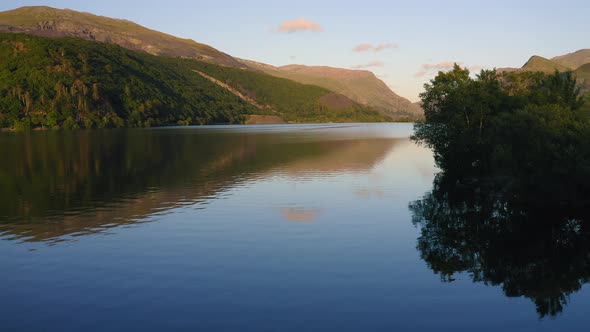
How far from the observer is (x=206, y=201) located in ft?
181

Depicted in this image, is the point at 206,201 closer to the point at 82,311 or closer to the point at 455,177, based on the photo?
the point at 82,311

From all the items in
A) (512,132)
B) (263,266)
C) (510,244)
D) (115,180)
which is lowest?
(510,244)

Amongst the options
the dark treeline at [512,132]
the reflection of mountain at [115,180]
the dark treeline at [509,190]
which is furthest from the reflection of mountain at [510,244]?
the reflection of mountain at [115,180]

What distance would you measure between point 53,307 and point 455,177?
61432mm

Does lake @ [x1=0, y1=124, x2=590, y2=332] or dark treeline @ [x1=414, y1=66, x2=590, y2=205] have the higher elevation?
dark treeline @ [x1=414, y1=66, x2=590, y2=205]

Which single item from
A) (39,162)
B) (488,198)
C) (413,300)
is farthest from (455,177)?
(39,162)

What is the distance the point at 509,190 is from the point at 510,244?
1735cm

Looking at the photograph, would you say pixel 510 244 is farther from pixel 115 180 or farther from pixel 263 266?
pixel 115 180

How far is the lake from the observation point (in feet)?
80.2

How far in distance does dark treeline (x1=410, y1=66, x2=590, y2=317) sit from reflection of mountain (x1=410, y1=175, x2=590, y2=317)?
81mm

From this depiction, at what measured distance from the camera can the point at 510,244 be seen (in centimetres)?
3894

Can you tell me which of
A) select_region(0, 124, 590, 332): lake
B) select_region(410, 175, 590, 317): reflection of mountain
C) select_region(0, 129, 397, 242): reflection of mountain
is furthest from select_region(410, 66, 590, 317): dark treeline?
select_region(0, 129, 397, 242): reflection of mountain

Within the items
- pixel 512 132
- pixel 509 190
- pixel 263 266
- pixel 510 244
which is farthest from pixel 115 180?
pixel 510 244

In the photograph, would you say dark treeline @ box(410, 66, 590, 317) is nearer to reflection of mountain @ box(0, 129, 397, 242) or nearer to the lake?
the lake
